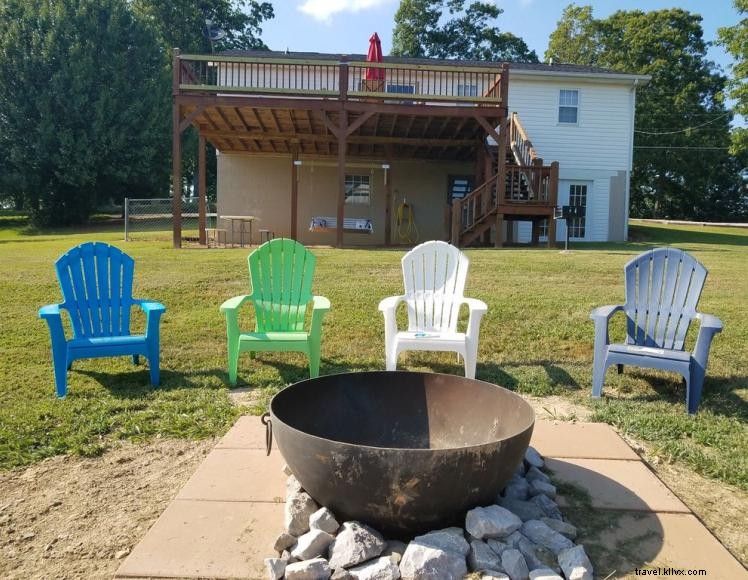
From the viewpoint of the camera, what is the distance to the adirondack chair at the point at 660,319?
3.96m

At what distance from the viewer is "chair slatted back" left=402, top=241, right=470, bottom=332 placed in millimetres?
4832

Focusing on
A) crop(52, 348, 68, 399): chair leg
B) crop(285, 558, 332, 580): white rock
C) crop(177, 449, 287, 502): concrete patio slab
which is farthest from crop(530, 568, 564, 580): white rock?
crop(52, 348, 68, 399): chair leg

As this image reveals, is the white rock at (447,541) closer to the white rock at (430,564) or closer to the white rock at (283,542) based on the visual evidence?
the white rock at (430,564)

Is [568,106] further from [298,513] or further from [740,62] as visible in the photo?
[298,513]

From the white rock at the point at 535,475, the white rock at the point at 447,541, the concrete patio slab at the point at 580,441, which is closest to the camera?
the white rock at the point at 447,541

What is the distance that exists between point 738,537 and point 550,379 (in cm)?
223

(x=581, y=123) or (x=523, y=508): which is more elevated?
(x=581, y=123)

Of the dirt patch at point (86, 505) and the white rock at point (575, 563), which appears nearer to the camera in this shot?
the white rock at point (575, 563)

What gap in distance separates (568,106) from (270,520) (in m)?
16.8

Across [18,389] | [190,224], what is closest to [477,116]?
[18,389]

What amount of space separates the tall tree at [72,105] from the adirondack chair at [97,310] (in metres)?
20.8

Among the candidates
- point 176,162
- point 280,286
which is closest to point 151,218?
point 176,162

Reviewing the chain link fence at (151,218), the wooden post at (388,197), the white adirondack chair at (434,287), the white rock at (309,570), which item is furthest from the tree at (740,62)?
the white rock at (309,570)

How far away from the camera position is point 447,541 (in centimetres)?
210
